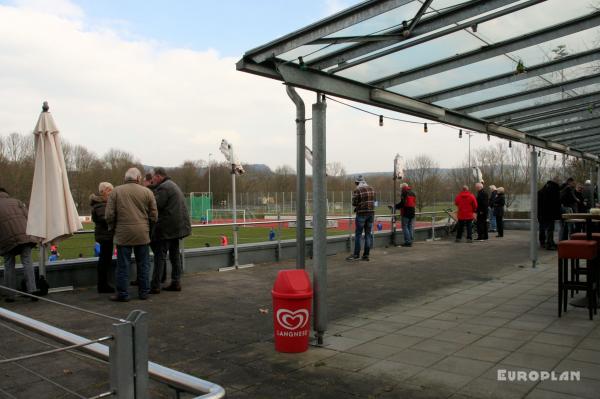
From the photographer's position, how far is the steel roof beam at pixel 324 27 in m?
4.26

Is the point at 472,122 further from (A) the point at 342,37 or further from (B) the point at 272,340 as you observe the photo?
(B) the point at 272,340

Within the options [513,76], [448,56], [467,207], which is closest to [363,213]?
[467,207]

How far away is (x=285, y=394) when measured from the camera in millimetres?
3869

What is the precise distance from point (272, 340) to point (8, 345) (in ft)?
8.65

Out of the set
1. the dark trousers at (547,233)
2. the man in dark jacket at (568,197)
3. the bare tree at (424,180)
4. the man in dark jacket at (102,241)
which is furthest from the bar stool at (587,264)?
the bare tree at (424,180)

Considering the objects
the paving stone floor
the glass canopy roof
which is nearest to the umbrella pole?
the paving stone floor

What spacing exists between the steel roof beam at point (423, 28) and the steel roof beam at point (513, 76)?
6.91ft

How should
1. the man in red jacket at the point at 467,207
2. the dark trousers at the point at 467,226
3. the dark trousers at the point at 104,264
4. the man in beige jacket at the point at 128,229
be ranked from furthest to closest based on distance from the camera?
the dark trousers at the point at 467,226, the man in red jacket at the point at 467,207, the dark trousers at the point at 104,264, the man in beige jacket at the point at 128,229

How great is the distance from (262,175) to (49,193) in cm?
5744

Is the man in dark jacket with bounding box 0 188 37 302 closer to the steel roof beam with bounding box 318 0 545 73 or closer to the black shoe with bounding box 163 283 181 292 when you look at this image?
the black shoe with bounding box 163 283 181 292

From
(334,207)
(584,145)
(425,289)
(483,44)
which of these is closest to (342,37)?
(483,44)

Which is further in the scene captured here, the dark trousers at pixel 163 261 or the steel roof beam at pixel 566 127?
the steel roof beam at pixel 566 127

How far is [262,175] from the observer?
64.6 meters

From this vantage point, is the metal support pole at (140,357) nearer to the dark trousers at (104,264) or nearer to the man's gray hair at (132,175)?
the man's gray hair at (132,175)
